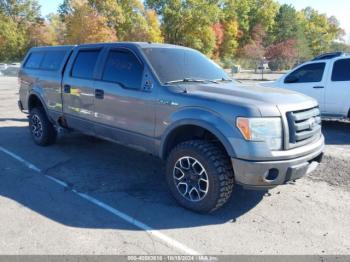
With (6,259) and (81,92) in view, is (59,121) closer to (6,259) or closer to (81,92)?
(81,92)

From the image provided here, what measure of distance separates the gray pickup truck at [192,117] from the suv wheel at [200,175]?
0.01 metres

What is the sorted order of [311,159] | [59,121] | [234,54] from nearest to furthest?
[311,159] → [59,121] → [234,54]

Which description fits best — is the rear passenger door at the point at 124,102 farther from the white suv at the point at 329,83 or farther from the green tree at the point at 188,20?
the green tree at the point at 188,20

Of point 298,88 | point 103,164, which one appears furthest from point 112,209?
point 298,88

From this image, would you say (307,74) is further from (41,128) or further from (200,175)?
(41,128)

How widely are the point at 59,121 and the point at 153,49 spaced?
2.45 meters

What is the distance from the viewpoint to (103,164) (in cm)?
589

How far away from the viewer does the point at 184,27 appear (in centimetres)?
5303

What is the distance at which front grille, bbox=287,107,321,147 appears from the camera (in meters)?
3.82

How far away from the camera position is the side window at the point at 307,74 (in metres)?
8.81

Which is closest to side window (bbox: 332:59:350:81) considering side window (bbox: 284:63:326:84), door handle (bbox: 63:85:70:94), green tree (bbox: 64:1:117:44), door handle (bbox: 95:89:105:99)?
side window (bbox: 284:63:326:84)

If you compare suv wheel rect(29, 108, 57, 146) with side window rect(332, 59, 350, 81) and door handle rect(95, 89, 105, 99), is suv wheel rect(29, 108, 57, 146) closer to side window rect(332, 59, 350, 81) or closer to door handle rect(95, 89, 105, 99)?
door handle rect(95, 89, 105, 99)

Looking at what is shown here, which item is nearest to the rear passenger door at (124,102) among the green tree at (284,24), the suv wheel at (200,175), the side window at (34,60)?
the suv wheel at (200,175)

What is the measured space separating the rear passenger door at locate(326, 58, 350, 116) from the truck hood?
4.69m
